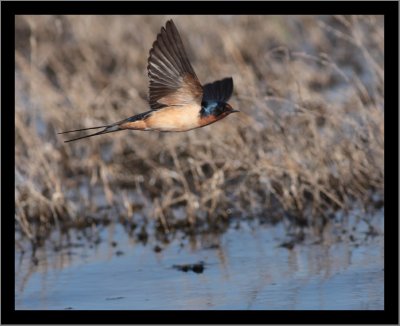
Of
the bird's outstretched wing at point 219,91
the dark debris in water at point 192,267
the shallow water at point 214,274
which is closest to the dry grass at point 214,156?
the shallow water at point 214,274

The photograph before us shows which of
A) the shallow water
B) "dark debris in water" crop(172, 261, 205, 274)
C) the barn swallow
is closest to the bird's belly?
the barn swallow

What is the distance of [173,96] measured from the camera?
6262 millimetres

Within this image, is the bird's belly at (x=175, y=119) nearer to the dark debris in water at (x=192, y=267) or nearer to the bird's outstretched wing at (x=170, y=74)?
the bird's outstretched wing at (x=170, y=74)

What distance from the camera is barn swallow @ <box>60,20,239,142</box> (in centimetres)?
604

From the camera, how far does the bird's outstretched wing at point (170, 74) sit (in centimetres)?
606

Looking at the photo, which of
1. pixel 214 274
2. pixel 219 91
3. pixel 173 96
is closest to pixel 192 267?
pixel 214 274

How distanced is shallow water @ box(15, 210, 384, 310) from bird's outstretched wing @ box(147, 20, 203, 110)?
48.2 inches

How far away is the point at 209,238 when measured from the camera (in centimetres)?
845

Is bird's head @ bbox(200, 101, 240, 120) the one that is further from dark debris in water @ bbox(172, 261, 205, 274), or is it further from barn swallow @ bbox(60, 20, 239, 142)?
dark debris in water @ bbox(172, 261, 205, 274)

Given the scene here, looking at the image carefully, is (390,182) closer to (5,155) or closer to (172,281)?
(172,281)

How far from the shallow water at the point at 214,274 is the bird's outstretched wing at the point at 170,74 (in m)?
1.22

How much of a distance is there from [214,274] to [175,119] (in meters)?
1.66

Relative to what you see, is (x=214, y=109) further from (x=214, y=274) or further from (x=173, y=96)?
(x=214, y=274)

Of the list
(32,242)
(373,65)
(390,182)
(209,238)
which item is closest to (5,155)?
(32,242)
